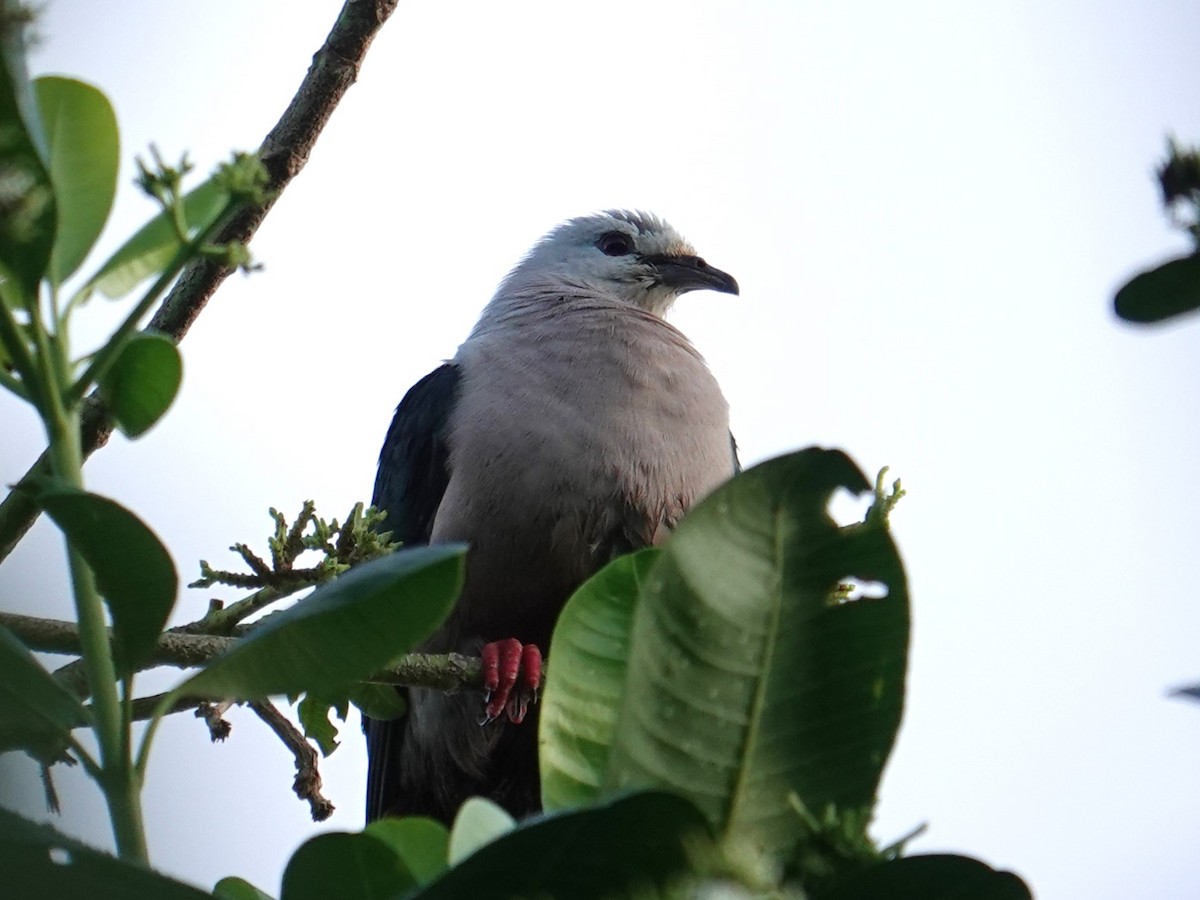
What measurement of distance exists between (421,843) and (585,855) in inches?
16.8

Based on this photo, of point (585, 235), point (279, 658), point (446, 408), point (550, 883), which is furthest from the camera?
point (585, 235)

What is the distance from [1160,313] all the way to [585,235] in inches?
206

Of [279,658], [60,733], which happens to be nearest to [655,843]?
[279,658]

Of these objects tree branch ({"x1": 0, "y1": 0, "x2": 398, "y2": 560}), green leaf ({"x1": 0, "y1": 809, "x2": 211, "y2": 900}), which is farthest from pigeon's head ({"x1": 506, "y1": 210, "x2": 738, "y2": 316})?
green leaf ({"x1": 0, "y1": 809, "x2": 211, "y2": 900})

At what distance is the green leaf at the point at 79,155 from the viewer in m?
1.38

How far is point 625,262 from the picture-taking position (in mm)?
5996

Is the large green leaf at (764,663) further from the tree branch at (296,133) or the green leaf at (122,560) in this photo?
the tree branch at (296,133)

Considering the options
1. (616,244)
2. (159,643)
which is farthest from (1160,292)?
(616,244)

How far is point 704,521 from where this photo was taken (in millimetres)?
1045

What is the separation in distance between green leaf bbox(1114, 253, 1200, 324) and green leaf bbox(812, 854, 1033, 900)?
1.35 ft

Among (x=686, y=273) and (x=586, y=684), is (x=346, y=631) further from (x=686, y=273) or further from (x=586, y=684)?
(x=686, y=273)

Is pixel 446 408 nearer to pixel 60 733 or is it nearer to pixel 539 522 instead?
pixel 539 522

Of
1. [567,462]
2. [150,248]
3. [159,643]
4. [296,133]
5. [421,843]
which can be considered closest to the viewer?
[421,843]

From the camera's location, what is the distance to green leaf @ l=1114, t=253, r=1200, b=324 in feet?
3.31
